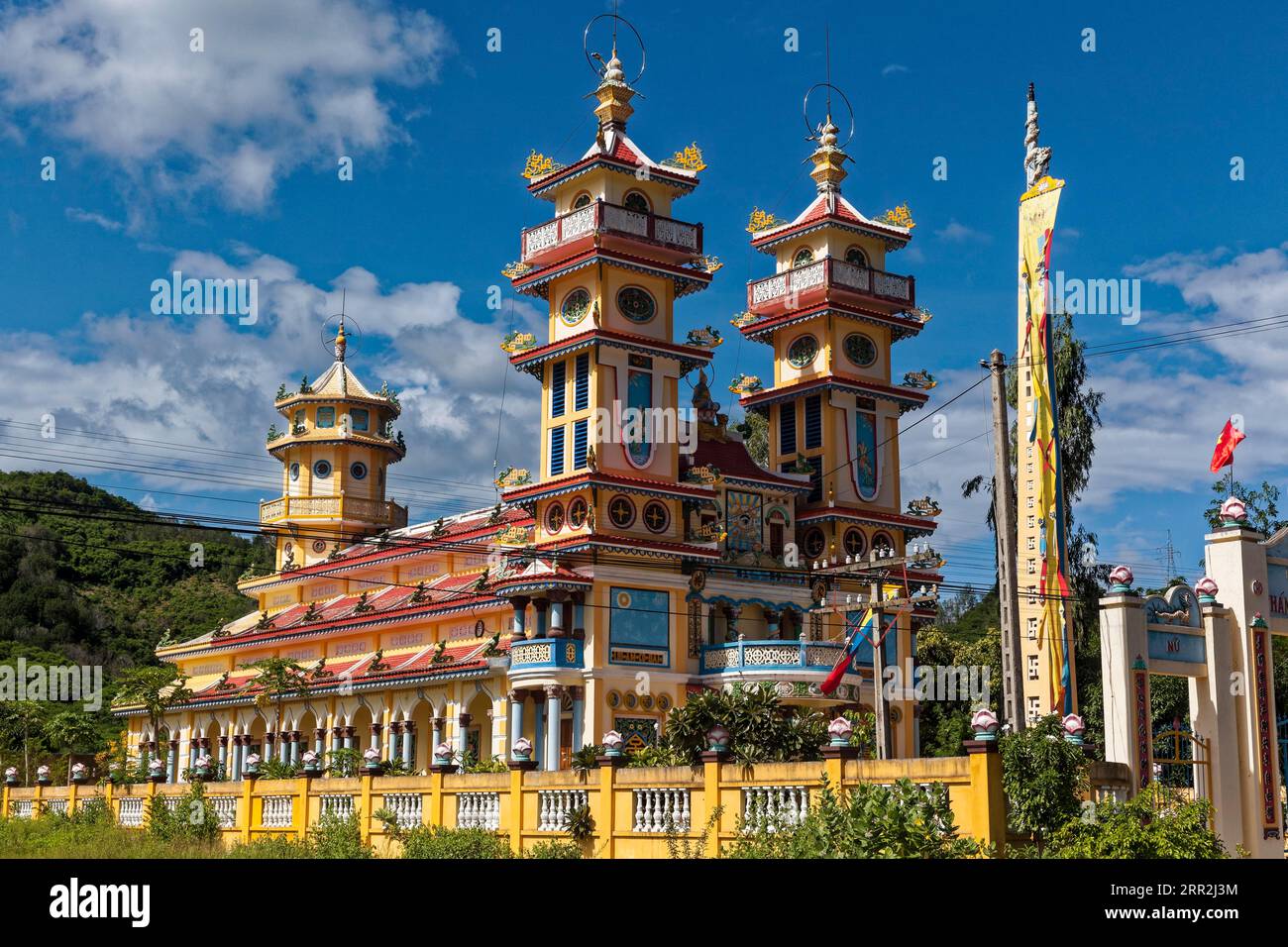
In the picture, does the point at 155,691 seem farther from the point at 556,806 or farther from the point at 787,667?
the point at 556,806

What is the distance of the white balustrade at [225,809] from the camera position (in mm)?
34706

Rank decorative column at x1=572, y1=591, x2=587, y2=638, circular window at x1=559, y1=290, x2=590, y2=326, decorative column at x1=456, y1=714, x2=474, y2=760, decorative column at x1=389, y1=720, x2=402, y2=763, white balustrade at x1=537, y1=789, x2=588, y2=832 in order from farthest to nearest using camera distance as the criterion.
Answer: decorative column at x1=389, y1=720, x2=402, y2=763
circular window at x1=559, y1=290, x2=590, y2=326
decorative column at x1=572, y1=591, x2=587, y2=638
decorative column at x1=456, y1=714, x2=474, y2=760
white balustrade at x1=537, y1=789, x2=588, y2=832

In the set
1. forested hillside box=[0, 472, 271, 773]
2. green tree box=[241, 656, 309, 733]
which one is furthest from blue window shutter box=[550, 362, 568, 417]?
forested hillside box=[0, 472, 271, 773]

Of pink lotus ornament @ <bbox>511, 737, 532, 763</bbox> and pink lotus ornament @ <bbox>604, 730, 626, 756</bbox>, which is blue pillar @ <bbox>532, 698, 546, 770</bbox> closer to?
Result: pink lotus ornament @ <bbox>511, 737, 532, 763</bbox>

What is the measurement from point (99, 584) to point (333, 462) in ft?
139

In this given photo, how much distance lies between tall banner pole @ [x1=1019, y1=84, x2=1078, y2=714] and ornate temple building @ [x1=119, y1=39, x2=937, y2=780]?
917 centimetres

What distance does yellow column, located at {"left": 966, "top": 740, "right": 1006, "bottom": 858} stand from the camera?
64.2 feet

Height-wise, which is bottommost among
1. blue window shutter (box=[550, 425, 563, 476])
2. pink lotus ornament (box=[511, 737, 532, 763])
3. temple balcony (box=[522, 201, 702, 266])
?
pink lotus ornament (box=[511, 737, 532, 763])

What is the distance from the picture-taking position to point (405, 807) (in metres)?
29.5

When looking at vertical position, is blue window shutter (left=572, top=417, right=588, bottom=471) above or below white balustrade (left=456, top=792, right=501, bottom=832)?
above
